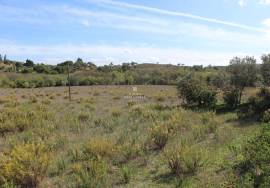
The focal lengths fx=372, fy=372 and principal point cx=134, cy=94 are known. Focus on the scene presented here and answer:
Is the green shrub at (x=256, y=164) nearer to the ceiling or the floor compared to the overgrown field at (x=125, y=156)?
nearer to the ceiling

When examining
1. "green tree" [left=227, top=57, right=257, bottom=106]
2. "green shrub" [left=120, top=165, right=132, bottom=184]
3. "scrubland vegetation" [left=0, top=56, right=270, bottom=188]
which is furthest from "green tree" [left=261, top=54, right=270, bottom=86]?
"green shrub" [left=120, top=165, right=132, bottom=184]

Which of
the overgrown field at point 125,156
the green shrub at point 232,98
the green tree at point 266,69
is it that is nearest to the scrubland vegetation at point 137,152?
the overgrown field at point 125,156

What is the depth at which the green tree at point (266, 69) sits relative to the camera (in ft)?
73.3

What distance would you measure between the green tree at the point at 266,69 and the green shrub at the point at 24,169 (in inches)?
672

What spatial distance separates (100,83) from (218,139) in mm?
43542

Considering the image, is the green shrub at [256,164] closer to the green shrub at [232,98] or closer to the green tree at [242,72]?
the green shrub at [232,98]

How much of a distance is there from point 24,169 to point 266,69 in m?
18.1

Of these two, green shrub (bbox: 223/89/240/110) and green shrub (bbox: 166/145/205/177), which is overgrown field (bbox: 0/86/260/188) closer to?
green shrub (bbox: 166/145/205/177)

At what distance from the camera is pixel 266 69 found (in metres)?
22.6

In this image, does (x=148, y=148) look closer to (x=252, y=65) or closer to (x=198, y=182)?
(x=198, y=182)

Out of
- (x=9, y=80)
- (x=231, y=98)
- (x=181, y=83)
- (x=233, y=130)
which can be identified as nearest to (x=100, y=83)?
(x=9, y=80)

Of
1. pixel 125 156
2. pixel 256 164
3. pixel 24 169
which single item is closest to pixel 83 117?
pixel 125 156

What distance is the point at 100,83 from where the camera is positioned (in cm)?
5447

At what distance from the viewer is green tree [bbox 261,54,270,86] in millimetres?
22336
